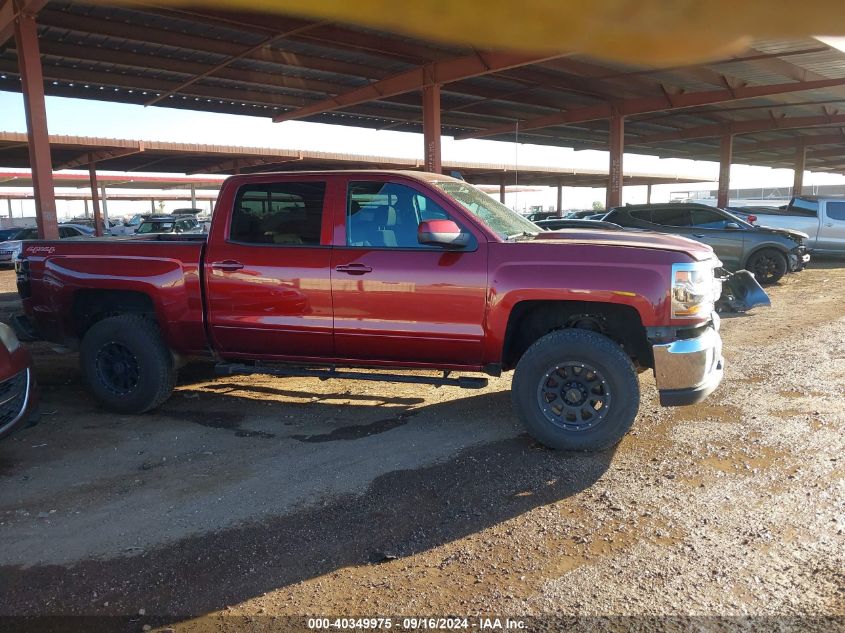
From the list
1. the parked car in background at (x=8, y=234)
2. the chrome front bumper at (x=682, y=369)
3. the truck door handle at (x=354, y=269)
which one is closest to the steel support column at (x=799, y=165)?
the chrome front bumper at (x=682, y=369)

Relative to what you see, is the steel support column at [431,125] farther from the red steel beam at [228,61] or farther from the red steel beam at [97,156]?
the red steel beam at [97,156]

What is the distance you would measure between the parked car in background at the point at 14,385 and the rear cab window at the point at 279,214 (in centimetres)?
178

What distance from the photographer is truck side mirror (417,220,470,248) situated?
4.49m

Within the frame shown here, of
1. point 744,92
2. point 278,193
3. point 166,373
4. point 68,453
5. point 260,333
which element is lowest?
point 68,453

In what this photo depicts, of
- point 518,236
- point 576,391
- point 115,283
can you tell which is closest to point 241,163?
point 115,283

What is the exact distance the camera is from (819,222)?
16.5 meters

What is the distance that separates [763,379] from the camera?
6.34 meters

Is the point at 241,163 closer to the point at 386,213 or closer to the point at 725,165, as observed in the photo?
the point at 725,165

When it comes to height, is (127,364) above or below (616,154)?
below

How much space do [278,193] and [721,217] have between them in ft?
35.8

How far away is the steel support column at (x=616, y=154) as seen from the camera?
22359 mm

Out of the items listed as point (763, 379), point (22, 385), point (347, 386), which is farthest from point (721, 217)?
point (22, 385)

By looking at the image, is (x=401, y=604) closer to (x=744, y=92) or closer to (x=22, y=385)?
(x=22, y=385)

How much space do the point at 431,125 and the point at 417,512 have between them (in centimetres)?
1509
